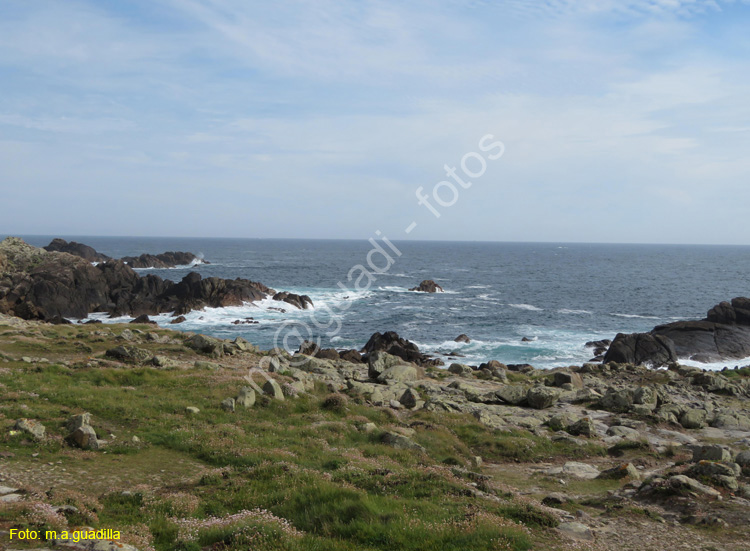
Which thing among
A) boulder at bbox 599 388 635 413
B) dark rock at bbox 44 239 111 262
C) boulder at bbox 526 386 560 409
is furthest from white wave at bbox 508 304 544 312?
dark rock at bbox 44 239 111 262

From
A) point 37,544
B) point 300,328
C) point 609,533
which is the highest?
point 37,544

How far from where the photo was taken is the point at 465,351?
62438 millimetres

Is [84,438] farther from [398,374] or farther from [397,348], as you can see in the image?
[397,348]

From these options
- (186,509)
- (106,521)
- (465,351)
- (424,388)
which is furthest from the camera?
(465,351)

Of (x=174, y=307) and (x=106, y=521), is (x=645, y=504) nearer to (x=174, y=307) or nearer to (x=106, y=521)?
(x=106, y=521)

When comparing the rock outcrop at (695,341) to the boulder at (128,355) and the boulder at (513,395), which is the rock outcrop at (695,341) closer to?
the boulder at (513,395)

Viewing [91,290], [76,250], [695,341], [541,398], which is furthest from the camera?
[76,250]

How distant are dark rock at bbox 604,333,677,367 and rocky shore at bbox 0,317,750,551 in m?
21.7

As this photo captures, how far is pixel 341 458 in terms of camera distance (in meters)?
16.8

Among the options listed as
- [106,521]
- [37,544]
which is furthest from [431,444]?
[37,544]

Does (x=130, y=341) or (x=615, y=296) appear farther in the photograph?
(x=615, y=296)

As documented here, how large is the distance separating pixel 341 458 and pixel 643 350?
171 ft

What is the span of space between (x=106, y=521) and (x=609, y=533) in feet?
38.3

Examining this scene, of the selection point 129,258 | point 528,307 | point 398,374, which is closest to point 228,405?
point 398,374
